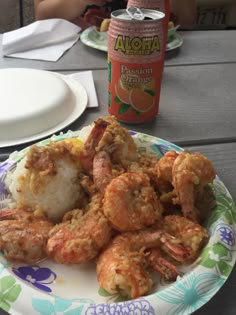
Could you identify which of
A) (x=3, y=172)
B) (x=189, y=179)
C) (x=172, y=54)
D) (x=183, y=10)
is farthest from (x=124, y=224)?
(x=183, y=10)

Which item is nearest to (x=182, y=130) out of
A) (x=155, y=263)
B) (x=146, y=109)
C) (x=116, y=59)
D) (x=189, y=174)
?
(x=146, y=109)

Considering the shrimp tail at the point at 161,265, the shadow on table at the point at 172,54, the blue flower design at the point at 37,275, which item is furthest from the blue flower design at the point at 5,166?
the shadow on table at the point at 172,54

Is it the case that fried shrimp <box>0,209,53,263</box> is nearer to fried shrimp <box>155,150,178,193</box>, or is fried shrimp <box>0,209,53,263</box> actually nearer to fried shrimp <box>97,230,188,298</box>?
fried shrimp <box>97,230,188,298</box>

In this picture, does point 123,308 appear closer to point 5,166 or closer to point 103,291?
point 103,291

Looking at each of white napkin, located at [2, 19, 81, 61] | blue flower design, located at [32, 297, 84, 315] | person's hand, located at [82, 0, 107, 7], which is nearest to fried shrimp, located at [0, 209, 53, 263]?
blue flower design, located at [32, 297, 84, 315]

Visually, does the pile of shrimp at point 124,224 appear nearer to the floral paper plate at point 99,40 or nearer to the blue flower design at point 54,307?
the blue flower design at point 54,307

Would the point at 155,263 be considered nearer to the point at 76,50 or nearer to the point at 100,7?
the point at 76,50
